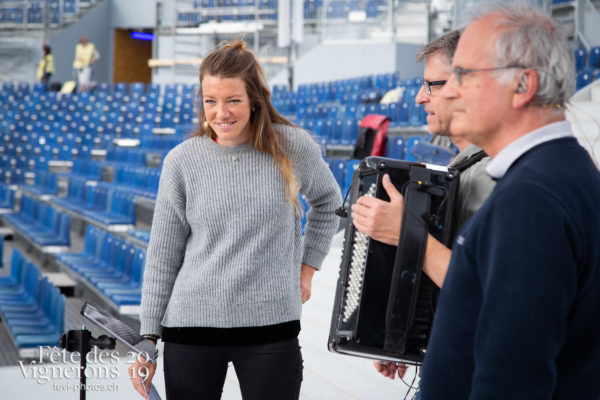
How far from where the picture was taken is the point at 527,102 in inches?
33.7

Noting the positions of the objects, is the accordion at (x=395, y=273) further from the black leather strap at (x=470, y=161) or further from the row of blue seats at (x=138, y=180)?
the row of blue seats at (x=138, y=180)

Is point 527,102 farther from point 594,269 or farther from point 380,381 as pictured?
point 380,381

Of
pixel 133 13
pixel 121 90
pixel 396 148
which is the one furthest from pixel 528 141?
pixel 133 13

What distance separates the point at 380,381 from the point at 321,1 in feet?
41.9

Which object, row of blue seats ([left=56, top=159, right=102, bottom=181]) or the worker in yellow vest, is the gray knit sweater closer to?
row of blue seats ([left=56, top=159, right=102, bottom=181])

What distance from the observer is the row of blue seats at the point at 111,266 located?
15.4 ft

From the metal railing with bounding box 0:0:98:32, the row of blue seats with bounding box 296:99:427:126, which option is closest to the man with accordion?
the row of blue seats with bounding box 296:99:427:126

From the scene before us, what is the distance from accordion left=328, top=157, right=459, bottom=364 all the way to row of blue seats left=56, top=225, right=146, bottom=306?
3.37 metres

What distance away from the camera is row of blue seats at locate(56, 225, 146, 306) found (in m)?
4.71

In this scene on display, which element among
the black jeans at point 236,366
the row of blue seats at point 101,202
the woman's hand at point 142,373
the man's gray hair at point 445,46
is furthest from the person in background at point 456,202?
the row of blue seats at point 101,202

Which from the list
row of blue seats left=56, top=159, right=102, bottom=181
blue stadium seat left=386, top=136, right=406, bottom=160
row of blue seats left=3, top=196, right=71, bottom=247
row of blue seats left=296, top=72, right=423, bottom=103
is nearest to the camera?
blue stadium seat left=386, top=136, right=406, bottom=160

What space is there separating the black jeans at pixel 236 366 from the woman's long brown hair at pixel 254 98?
34cm

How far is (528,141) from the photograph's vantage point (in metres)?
0.85

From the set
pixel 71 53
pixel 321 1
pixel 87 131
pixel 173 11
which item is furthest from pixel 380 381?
pixel 71 53
